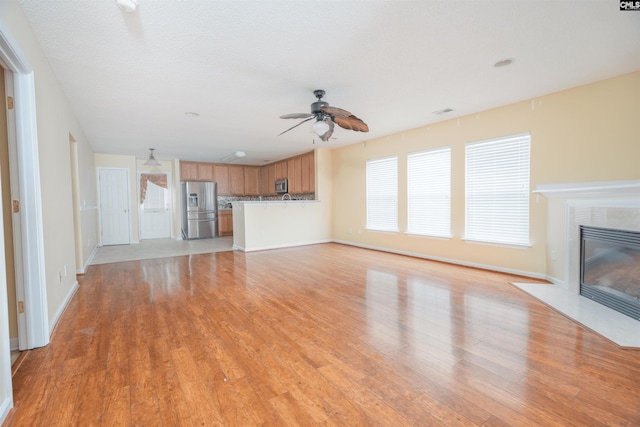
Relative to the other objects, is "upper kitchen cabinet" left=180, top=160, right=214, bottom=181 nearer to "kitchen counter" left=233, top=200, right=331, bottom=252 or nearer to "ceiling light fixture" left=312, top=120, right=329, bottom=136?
"kitchen counter" left=233, top=200, right=331, bottom=252

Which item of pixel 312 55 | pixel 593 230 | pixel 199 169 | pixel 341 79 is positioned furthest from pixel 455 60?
pixel 199 169

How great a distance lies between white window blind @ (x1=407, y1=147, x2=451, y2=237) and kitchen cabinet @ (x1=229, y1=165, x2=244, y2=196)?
596 centimetres

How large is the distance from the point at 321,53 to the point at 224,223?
24.5ft

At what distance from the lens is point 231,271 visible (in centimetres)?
445

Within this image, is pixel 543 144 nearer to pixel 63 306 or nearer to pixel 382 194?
pixel 382 194

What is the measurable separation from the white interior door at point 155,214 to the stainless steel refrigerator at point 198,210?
59cm

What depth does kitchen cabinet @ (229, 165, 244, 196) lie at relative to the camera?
30.3ft

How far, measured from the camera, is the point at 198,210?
8.34m

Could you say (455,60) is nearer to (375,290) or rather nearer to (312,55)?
(312,55)

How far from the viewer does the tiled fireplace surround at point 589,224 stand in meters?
2.38

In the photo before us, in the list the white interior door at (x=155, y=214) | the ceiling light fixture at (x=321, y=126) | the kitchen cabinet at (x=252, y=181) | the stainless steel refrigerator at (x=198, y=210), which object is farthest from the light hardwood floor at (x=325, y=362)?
the kitchen cabinet at (x=252, y=181)

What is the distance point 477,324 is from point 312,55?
9.42 ft

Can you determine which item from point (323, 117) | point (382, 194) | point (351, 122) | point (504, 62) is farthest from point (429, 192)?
point (323, 117)

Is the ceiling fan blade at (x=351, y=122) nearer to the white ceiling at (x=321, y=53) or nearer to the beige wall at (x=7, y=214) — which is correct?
the white ceiling at (x=321, y=53)
